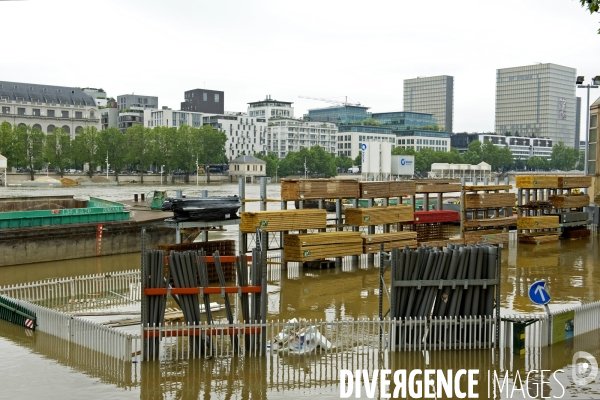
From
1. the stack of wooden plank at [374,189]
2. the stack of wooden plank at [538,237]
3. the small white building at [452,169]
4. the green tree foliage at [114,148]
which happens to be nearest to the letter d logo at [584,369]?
the stack of wooden plank at [374,189]

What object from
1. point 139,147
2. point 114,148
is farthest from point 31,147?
point 139,147

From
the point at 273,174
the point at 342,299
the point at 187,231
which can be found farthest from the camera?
the point at 273,174

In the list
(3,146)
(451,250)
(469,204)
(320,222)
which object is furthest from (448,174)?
(451,250)

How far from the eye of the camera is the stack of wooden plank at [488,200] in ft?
120

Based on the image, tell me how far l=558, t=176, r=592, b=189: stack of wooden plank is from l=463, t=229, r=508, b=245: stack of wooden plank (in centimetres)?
777

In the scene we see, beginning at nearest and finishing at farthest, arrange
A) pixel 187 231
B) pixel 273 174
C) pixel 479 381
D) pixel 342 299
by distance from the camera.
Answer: pixel 479 381 < pixel 342 299 < pixel 187 231 < pixel 273 174

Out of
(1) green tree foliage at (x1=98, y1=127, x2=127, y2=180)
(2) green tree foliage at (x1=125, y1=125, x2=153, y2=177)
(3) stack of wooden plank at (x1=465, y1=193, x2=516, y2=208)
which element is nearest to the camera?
(3) stack of wooden plank at (x1=465, y1=193, x2=516, y2=208)

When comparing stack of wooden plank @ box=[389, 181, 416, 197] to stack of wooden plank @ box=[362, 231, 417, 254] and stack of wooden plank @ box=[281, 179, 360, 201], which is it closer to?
stack of wooden plank @ box=[362, 231, 417, 254]

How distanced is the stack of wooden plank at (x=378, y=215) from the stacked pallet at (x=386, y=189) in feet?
2.40

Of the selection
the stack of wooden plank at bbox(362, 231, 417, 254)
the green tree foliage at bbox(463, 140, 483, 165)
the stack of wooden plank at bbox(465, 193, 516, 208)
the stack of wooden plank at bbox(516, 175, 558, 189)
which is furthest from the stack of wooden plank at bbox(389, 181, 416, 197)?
the green tree foliage at bbox(463, 140, 483, 165)

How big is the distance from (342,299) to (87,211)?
1769 centimetres

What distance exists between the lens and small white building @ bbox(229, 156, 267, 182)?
14288 centimetres

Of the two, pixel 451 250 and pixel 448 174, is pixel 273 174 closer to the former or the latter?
pixel 448 174

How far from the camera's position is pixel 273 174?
157 metres
